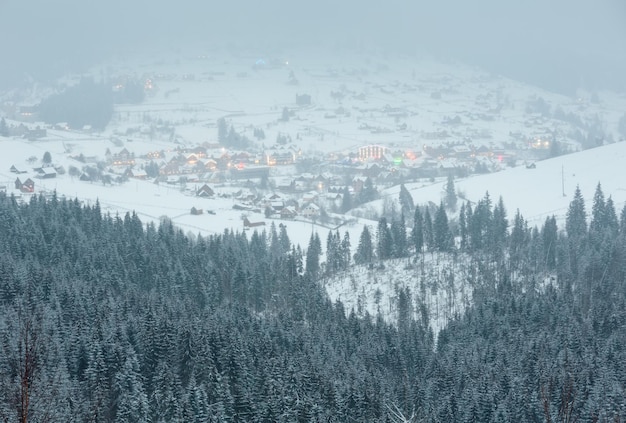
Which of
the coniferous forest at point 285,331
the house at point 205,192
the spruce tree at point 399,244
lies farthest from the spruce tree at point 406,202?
the house at point 205,192

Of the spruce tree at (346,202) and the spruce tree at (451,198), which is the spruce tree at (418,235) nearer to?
→ the spruce tree at (451,198)

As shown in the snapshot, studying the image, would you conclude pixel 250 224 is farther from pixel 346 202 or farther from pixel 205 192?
pixel 346 202

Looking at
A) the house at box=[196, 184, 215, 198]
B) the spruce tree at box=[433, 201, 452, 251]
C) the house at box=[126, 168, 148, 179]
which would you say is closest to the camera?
the spruce tree at box=[433, 201, 452, 251]

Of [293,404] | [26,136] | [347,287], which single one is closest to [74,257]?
[347,287]

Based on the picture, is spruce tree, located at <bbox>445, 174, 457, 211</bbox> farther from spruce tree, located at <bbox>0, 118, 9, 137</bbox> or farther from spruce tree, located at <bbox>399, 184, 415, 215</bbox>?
spruce tree, located at <bbox>0, 118, 9, 137</bbox>

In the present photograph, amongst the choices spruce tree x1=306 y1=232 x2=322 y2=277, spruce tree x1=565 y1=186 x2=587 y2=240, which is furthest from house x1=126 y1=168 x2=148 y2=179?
spruce tree x1=565 y1=186 x2=587 y2=240

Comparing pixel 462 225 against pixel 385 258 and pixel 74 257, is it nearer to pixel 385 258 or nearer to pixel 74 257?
pixel 385 258
